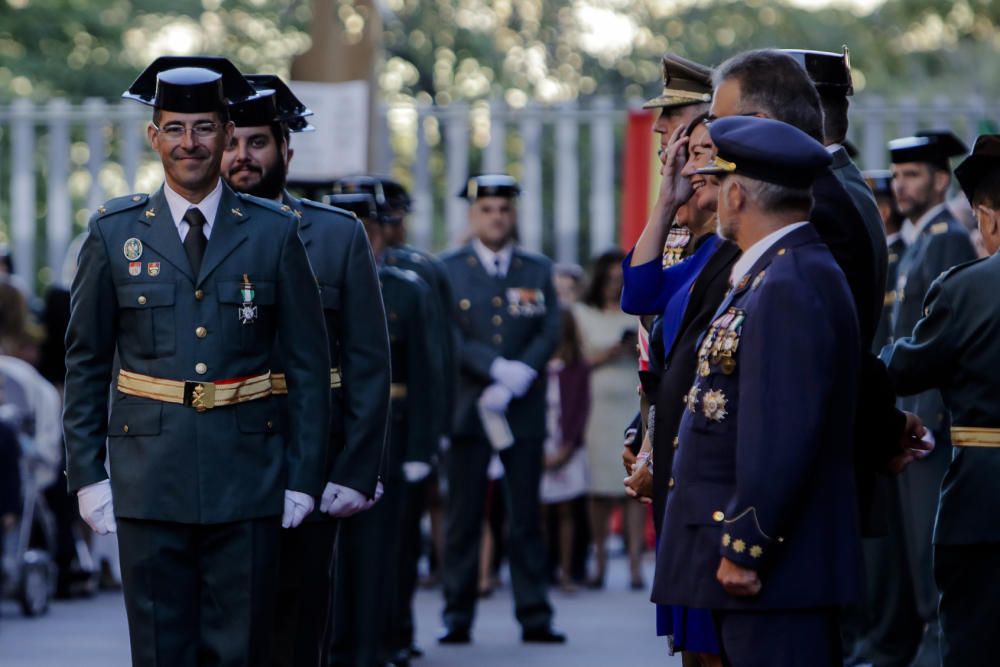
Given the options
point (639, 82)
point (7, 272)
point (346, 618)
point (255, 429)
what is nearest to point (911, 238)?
point (346, 618)

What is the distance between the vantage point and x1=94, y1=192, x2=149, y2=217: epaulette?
5273mm

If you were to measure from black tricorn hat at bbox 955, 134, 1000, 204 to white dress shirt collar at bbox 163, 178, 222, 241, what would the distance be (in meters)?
2.33

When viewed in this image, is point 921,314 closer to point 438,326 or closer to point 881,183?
point 881,183

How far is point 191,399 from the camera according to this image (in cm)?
511

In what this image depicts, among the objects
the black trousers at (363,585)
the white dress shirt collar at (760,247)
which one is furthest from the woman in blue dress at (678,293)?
the black trousers at (363,585)

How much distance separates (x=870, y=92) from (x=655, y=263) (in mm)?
22180

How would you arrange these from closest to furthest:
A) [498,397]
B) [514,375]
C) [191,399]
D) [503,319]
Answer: [191,399] → [498,397] → [514,375] → [503,319]

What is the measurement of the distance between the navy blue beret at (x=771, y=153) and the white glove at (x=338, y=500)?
1798mm

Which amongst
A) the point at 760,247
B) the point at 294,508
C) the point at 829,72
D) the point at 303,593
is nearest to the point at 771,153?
the point at 760,247

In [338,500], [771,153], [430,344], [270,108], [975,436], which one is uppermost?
[270,108]

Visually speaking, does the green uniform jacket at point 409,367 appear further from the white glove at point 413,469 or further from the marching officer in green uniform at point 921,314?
the marching officer in green uniform at point 921,314

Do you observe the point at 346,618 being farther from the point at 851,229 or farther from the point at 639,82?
the point at 639,82

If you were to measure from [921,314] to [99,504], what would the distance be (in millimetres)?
3962

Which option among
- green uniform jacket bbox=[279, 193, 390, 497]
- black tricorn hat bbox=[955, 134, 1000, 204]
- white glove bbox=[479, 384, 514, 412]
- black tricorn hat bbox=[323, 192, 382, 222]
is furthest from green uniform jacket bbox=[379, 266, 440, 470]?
black tricorn hat bbox=[955, 134, 1000, 204]
